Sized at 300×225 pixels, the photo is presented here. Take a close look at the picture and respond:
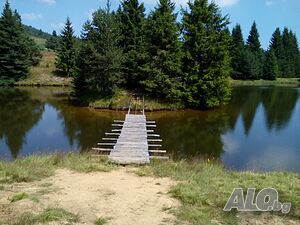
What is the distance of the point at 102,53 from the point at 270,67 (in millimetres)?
49905

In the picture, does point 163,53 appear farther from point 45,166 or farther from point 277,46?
point 277,46

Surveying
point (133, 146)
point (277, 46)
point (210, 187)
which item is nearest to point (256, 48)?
point (277, 46)

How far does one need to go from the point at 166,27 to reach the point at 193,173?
2151 centimetres

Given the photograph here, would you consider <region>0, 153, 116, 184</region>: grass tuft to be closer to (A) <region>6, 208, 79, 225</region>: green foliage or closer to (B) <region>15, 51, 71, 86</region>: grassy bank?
(A) <region>6, 208, 79, 225</region>: green foliage

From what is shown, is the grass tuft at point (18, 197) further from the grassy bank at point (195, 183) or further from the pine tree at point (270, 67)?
the pine tree at point (270, 67)

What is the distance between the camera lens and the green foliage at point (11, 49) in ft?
163

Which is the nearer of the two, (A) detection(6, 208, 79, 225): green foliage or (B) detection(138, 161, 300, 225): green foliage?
(A) detection(6, 208, 79, 225): green foliage

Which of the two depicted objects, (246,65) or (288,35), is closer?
(246,65)

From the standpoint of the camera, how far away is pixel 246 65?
68.0 metres

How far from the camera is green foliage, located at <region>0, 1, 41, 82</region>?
4978 centimetres

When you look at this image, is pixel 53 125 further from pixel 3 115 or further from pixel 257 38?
pixel 257 38

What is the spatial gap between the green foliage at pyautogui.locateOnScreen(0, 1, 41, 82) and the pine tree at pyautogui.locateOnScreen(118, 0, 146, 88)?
70.6 feet

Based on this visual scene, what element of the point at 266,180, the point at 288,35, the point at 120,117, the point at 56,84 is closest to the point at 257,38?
the point at 288,35

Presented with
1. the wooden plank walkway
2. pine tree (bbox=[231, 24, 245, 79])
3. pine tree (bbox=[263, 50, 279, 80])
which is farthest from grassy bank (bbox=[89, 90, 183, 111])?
pine tree (bbox=[263, 50, 279, 80])
